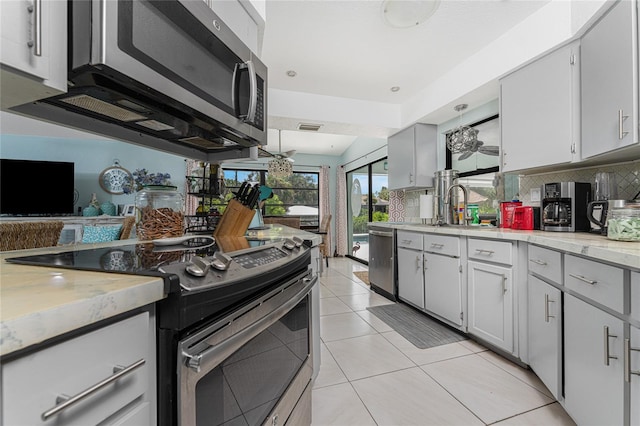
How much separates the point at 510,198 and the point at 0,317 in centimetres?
334

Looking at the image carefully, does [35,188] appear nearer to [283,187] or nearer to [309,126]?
[309,126]

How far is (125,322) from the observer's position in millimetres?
487

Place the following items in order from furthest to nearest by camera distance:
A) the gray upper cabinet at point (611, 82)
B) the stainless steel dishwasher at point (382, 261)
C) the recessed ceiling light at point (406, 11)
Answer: the stainless steel dishwasher at point (382, 261) → the recessed ceiling light at point (406, 11) → the gray upper cabinet at point (611, 82)

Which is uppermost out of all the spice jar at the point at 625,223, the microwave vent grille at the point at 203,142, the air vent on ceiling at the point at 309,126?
the air vent on ceiling at the point at 309,126

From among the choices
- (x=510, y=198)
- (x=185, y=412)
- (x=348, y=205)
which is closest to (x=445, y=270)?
(x=510, y=198)

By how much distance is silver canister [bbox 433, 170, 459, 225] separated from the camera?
2.93 meters

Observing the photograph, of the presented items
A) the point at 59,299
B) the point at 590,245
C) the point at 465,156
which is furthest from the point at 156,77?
the point at 465,156

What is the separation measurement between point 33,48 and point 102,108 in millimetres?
391

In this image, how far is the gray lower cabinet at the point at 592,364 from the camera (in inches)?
41.5

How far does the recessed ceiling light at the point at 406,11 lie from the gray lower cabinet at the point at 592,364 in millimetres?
1963

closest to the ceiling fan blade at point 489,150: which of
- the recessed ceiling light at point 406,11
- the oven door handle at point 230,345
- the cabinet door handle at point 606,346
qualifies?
the recessed ceiling light at point 406,11

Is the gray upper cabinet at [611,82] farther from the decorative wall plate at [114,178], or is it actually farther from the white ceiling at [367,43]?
the decorative wall plate at [114,178]

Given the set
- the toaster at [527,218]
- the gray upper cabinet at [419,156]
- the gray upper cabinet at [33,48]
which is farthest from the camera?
the gray upper cabinet at [419,156]

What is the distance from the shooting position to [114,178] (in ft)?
16.3
